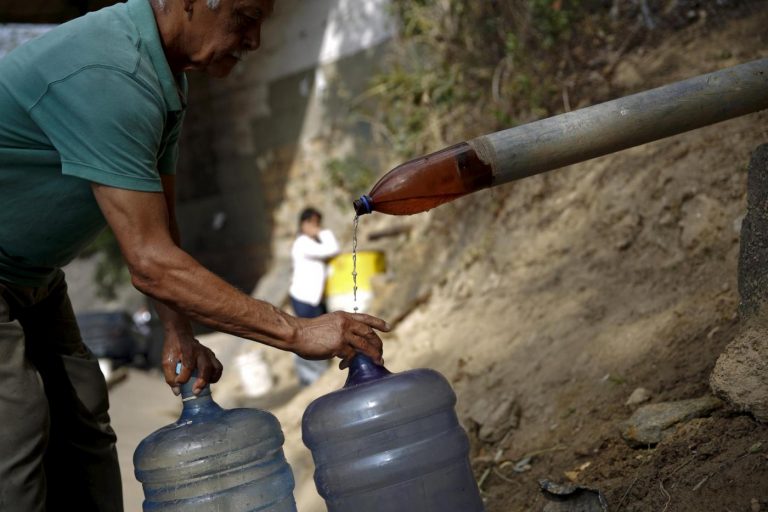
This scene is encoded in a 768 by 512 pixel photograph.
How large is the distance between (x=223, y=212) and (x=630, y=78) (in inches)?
333

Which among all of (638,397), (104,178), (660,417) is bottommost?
(638,397)

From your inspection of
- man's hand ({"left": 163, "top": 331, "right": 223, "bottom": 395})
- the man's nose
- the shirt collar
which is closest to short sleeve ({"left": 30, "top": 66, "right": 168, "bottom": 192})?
the shirt collar

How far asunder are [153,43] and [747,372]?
2.10 metres

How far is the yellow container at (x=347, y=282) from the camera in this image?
9.41 m

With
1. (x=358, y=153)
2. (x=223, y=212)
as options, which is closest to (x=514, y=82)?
(x=358, y=153)

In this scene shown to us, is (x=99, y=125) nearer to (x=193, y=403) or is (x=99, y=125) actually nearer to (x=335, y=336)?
(x=335, y=336)

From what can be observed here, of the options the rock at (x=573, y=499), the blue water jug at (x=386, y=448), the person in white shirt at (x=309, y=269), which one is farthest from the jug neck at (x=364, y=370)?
the person in white shirt at (x=309, y=269)

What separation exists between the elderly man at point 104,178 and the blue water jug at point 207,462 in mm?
554

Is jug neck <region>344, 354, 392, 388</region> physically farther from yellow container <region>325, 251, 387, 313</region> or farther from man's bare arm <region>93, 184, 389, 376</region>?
yellow container <region>325, 251, 387, 313</region>

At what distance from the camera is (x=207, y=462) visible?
3047 mm

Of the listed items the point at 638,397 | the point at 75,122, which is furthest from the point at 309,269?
the point at 75,122

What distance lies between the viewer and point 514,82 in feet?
25.7

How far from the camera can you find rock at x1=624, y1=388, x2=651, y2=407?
3.84 meters

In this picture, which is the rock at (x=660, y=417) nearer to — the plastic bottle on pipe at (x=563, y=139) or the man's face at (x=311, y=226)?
the plastic bottle on pipe at (x=563, y=139)
